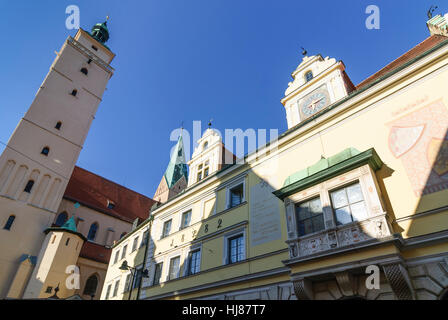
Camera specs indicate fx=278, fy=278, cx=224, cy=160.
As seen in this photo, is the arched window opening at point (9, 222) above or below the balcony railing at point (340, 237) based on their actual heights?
above

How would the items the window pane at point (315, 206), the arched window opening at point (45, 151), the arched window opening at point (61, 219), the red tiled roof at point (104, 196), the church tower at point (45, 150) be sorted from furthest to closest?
1. the red tiled roof at point (104, 196)
2. the arched window opening at point (61, 219)
3. the arched window opening at point (45, 151)
4. the church tower at point (45, 150)
5. the window pane at point (315, 206)

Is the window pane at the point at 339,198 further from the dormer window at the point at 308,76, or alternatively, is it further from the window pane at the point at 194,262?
the dormer window at the point at 308,76

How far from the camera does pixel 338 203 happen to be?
9.83 meters

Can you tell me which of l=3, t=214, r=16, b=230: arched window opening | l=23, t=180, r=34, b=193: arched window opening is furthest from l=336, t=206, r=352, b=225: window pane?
A: l=23, t=180, r=34, b=193: arched window opening

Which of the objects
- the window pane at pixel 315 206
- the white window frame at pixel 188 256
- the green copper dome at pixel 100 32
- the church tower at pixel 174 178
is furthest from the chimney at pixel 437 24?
the green copper dome at pixel 100 32

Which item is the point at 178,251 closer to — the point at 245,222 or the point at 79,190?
the point at 245,222

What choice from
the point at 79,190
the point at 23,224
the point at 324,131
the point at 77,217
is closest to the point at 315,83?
the point at 324,131

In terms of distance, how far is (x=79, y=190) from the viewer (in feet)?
120

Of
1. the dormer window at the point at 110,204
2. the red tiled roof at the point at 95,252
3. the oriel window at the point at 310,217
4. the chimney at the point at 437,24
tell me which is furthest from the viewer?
the dormer window at the point at 110,204

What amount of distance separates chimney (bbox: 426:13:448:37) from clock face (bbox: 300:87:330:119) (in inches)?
330

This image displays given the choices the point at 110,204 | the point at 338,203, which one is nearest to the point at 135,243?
the point at 338,203

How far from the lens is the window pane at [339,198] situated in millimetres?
9705

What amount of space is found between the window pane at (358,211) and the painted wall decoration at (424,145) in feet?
5.19
